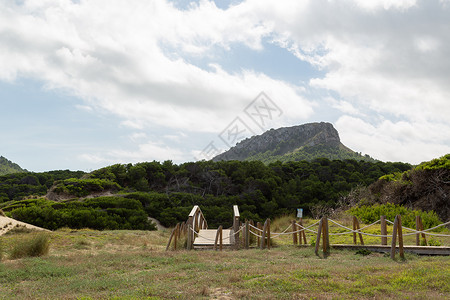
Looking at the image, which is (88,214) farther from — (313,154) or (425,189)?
(313,154)

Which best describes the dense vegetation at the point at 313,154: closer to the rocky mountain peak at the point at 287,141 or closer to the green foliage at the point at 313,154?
the green foliage at the point at 313,154

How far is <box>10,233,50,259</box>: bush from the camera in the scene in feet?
33.3

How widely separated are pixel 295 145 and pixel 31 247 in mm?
78172

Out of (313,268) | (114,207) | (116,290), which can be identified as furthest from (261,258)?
(114,207)

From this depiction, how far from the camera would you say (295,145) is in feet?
278

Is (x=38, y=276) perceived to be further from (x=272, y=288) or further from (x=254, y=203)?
(x=254, y=203)

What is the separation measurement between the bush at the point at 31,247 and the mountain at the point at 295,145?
61.9 m

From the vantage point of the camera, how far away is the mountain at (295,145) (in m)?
75.4

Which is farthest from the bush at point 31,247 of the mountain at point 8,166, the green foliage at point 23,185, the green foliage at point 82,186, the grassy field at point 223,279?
the mountain at point 8,166

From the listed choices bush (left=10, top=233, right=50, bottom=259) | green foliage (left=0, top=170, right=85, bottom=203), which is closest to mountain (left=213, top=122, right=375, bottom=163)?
green foliage (left=0, top=170, right=85, bottom=203)

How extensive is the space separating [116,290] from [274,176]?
107 ft

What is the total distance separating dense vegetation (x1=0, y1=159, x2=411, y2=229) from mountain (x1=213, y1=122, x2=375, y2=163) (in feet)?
96.7

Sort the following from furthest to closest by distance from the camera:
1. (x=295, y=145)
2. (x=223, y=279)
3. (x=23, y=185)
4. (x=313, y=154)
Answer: (x=295, y=145)
(x=313, y=154)
(x=23, y=185)
(x=223, y=279)

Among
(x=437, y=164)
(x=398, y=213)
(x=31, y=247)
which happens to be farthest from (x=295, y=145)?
(x=31, y=247)
